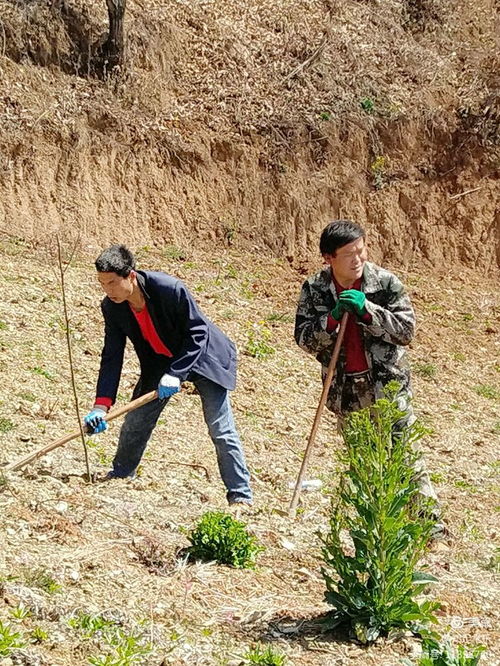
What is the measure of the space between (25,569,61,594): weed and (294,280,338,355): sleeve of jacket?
1921mm

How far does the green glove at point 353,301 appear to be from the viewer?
4.81m

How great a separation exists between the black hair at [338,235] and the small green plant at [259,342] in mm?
5026

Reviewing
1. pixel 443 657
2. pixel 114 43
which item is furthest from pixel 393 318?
pixel 114 43

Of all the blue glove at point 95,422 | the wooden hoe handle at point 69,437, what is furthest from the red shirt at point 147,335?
the wooden hoe handle at point 69,437

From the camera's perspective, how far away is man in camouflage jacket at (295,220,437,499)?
Result: 4859 mm

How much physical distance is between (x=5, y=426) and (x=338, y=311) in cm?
295

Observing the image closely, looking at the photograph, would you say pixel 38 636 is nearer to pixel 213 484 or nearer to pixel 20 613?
pixel 20 613

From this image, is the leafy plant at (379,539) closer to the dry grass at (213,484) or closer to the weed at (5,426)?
the dry grass at (213,484)

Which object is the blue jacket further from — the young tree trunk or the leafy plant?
the young tree trunk

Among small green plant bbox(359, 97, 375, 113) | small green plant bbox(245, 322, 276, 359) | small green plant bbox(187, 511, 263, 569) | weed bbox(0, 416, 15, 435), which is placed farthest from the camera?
small green plant bbox(359, 97, 375, 113)

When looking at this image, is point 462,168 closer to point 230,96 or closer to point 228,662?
point 230,96

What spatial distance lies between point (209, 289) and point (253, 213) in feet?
7.39

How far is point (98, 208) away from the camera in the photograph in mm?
12234

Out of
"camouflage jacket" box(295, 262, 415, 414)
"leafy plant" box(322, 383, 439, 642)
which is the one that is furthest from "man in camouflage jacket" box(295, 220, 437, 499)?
"leafy plant" box(322, 383, 439, 642)
